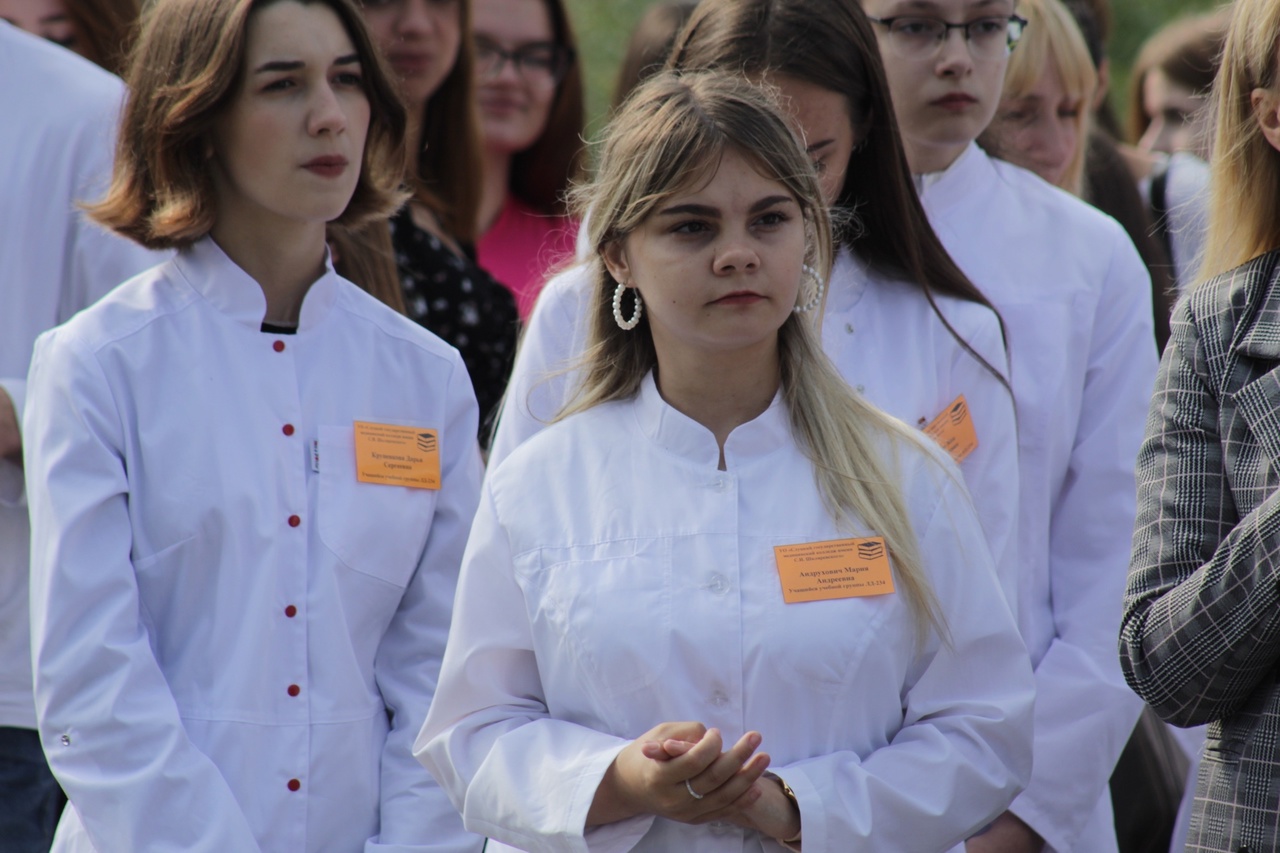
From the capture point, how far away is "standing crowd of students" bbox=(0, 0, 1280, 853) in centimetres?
250

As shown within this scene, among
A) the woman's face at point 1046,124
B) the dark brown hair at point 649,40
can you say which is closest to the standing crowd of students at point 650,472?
the dark brown hair at point 649,40

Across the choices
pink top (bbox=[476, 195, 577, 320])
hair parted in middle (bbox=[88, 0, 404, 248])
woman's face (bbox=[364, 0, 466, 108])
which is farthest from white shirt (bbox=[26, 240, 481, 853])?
pink top (bbox=[476, 195, 577, 320])

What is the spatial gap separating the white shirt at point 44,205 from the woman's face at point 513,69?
163 centimetres

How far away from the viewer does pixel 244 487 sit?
116 inches

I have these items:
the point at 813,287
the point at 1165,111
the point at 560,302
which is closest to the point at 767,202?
the point at 813,287

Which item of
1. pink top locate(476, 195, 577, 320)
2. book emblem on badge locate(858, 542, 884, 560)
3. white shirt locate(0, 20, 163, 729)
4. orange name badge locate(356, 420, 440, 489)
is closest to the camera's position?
book emblem on badge locate(858, 542, 884, 560)

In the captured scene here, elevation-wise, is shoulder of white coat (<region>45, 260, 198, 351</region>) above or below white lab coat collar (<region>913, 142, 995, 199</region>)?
below

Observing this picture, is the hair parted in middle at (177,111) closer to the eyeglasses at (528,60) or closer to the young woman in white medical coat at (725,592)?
the young woman in white medical coat at (725,592)

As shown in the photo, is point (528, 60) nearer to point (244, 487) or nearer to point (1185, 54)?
point (244, 487)

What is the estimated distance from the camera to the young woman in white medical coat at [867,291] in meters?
3.16

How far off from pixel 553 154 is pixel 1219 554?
10.9 feet

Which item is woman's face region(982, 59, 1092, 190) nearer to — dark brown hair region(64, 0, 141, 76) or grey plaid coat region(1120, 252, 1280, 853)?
grey plaid coat region(1120, 252, 1280, 853)

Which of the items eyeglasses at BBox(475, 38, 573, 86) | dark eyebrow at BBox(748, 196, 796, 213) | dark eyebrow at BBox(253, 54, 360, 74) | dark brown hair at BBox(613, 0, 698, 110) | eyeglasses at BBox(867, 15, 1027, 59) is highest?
eyeglasses at BBox(475, 38, 573, 86)

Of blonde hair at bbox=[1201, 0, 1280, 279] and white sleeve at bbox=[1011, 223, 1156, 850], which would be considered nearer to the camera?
blonde hair at bbox=[1201, 0, 1280, 279]
